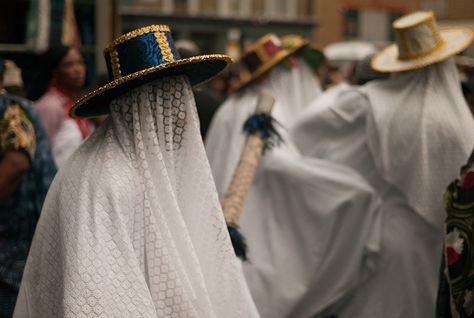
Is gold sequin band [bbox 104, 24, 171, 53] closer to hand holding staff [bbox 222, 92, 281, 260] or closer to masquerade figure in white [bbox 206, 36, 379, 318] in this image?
hand holding staff [bbox 222, 92, 281, 260]

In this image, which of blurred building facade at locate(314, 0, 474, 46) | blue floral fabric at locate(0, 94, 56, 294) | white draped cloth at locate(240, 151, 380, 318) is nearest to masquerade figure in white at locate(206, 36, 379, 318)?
white draped cloth at locate(240, 151, 380, 318)

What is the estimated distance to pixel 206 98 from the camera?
22.5 feet

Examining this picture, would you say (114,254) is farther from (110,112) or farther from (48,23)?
(48,23)

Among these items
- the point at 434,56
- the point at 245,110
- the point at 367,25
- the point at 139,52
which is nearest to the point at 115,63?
the point at 139,52

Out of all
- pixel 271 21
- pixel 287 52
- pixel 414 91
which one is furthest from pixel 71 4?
pixel 271 21

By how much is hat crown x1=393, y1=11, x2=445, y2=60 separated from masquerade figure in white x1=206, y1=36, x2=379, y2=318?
2.79 ft

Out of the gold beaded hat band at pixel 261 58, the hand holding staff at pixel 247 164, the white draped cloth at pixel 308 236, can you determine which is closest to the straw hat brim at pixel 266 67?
the gold beaded hat band at pixel 261 58

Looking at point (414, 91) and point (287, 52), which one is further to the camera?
point (287, 52)

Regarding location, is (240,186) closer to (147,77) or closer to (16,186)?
(16,186)

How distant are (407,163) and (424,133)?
22cm

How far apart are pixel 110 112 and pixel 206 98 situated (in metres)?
3.92

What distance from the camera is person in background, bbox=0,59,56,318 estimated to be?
3920 millimetres

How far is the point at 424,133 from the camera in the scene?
15.7 feet

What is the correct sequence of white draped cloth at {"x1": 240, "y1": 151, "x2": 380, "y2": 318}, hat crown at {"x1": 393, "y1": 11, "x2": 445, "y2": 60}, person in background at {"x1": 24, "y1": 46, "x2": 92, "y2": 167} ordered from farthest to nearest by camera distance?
person in background at {"x1": 24, "y1": 46, "x2": 92, "y2": 167} < white draped cloth at {"x1": 240, "y1": 151, "x2": 380, "y2": 318} < hat crown at {"x1": 393, "y1": 11, "x2": 445, "y2": 60}
